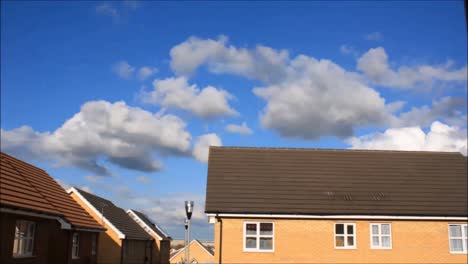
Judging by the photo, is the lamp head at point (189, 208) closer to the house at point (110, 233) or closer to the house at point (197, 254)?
the house at point (110, 233)

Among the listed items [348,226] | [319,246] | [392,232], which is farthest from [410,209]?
[319,246]

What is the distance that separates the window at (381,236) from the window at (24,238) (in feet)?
52.3

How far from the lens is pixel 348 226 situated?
2478 cm

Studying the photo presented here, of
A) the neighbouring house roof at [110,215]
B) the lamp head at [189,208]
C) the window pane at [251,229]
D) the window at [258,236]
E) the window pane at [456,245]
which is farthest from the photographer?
the neighbouring house roof at [110,215]

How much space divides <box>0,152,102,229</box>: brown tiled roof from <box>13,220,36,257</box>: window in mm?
819

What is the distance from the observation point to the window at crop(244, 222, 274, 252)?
79.7 feet

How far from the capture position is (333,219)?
24.7 m

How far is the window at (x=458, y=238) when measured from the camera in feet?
81.4

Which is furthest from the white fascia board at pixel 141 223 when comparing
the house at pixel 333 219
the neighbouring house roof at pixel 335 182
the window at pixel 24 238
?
the window at pixel 24 238

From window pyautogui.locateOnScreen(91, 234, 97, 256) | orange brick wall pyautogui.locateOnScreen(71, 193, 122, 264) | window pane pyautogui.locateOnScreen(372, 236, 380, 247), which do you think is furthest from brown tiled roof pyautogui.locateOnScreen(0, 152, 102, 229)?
window pane pyautogui.locateOnScreen(372, 236, 380, 247)

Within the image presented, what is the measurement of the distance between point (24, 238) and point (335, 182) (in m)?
15.9

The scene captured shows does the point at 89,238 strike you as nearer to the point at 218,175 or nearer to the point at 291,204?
the point at 218,175

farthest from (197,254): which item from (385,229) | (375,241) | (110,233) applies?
(385,229)

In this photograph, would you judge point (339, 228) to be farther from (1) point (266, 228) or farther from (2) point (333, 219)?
(1) point (266, 228)
